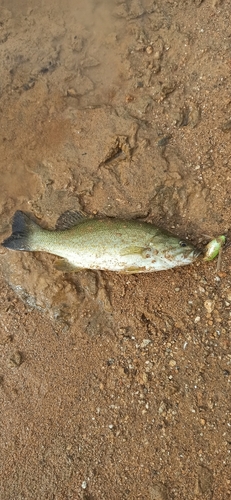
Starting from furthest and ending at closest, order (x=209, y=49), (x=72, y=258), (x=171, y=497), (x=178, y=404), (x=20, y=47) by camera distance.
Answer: (x=20, y=47), (x=209, y=49), (x=72, y=258), (x=178, y=404), (x=171, y=497)

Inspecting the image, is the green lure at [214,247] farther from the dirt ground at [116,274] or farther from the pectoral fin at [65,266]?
the pectoral fin at [65,266]

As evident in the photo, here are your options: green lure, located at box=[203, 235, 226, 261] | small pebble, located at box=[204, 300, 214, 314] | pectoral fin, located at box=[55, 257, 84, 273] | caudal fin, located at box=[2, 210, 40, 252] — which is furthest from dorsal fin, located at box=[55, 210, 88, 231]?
small pebble, located at box=[204, 300, 214, 314]

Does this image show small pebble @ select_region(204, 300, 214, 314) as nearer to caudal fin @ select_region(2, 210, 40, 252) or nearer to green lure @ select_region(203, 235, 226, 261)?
green lure @ select_region(203, 235, 226, 261)

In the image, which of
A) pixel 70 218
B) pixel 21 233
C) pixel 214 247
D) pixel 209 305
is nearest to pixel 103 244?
pixel 70 218

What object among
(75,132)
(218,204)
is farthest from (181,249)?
(75,132)

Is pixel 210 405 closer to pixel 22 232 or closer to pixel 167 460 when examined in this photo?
pixel 167 460

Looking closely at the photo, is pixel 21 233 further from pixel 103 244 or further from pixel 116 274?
pixel 116 274

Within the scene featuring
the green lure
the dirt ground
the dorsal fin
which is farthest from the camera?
the dorsal fin

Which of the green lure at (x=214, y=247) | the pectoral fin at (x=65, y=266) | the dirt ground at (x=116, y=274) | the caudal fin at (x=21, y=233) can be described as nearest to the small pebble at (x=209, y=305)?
the dirt ground at (x=116, y=274)
